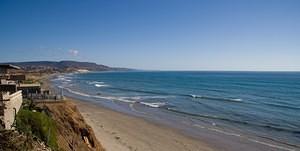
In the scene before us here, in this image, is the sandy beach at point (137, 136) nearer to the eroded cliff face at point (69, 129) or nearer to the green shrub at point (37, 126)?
the eroded cliff face at point (69, 129)

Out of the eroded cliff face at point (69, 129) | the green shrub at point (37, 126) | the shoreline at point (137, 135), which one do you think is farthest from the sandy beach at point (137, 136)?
the green shrub at point (37, 126)

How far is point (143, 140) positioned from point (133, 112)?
13.8 metres

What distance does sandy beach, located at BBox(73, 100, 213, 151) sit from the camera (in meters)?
23.0

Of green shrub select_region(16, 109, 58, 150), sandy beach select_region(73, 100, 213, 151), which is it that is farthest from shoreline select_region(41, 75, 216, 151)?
green shrub select_region(16, 109, 58, 150)

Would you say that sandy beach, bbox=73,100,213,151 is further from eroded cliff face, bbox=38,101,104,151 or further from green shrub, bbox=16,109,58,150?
green shrub, bbox=16,109,58,150

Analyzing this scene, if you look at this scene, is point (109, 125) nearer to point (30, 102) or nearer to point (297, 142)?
point (30, 102)

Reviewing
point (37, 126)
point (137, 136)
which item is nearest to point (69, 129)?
point (37, 126)

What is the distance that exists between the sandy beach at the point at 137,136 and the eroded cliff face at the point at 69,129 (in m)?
3.99

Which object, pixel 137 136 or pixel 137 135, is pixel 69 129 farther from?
pixel 137 135

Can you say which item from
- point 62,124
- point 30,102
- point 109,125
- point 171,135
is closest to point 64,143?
point 62,124

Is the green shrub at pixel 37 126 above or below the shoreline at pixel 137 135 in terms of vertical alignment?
above

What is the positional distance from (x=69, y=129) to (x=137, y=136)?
11.0 metres

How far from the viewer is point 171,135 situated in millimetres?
27062

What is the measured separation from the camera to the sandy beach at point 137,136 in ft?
75.5
